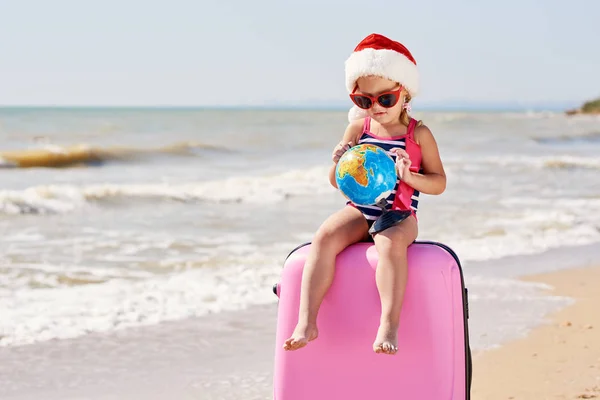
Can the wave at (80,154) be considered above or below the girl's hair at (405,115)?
below

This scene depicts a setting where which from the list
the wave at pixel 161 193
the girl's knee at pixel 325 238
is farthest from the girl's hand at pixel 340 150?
the wave at pixel 161 193

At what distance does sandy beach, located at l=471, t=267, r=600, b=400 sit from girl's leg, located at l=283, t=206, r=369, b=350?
118cm

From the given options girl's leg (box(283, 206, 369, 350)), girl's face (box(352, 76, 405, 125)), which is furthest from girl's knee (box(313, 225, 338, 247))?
girl's face (box(352, 76, 405, 125))

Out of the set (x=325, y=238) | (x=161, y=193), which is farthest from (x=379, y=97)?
Answer: (x=161, y=193)

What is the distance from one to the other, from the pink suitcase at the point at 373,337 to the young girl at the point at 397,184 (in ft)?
0.20

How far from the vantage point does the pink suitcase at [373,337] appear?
2.79 meters

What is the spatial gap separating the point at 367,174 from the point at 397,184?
144 mm

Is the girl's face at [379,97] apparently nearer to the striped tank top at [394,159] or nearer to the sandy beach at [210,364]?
the striped tank top at [394,159]

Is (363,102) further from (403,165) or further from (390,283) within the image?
(390,283)

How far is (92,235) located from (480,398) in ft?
16.9

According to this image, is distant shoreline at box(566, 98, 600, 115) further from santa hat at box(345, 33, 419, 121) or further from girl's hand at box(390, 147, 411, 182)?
girl's hand at box(390, 147, 411, 182)

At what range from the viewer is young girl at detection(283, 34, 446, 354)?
2.77m

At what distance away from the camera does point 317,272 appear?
9.32ft

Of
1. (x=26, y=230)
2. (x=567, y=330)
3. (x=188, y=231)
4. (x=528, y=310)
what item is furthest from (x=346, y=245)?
(x=26, y=230)
